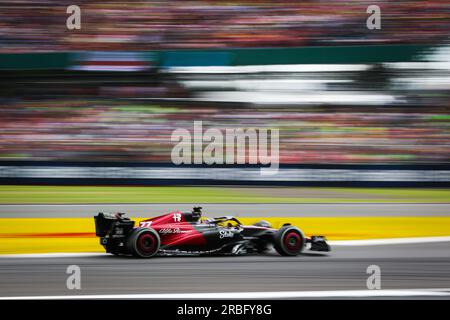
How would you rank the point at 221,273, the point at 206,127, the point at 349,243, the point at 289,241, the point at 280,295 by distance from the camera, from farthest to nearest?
1. the point at 206,127
2. the point at 349,243
3. the point at 289,241
4. the point at 221,273
5. the point at 280,295

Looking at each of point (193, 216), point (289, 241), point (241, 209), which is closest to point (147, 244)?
point (193, 216)

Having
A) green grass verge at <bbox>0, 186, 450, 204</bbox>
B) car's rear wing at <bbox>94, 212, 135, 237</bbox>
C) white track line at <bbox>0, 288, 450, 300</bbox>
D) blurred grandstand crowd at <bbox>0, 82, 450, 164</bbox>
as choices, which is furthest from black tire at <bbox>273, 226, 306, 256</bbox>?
blurred grandstand crowd at <bbox>0, 82, 450, 164</bbox>

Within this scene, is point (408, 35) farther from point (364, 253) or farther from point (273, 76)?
point (364, 253)

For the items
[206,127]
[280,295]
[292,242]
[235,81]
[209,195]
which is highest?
[235,81]

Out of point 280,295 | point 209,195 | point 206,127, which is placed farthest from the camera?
point 206,127

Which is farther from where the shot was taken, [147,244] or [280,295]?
[147,244]

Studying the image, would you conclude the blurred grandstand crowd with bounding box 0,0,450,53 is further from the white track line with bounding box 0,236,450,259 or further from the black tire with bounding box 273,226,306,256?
the black tire with bounding box 273,226,306,256

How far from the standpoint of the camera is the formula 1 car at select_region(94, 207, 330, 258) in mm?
6609

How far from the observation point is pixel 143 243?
664 centimetres

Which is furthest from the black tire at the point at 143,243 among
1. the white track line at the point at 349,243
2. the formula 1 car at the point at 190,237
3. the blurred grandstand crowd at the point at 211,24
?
the blurred grandstand crowd at the point at 211,24

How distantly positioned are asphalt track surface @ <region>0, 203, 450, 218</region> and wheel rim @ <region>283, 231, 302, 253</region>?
2.82m

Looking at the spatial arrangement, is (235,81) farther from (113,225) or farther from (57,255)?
(113,225)

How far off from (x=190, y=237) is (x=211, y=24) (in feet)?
31.4

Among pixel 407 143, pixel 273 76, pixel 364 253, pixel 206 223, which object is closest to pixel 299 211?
pixel 364 253
